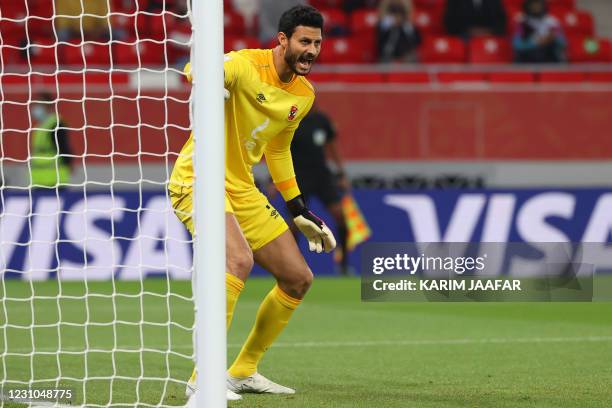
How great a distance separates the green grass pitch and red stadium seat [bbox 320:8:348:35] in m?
6.85

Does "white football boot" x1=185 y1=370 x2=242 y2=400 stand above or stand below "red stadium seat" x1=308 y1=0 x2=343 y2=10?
below

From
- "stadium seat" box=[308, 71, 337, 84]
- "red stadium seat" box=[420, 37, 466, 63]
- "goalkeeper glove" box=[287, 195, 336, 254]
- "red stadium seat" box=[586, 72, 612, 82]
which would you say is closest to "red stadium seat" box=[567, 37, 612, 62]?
"red stadium seat" box=[586, 72, 612, 82]

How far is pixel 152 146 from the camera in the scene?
1647 centimetres

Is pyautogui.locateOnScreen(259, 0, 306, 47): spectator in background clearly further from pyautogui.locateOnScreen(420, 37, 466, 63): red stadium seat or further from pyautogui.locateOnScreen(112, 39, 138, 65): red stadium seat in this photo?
pyautogui.locateOnScreen(420, 37, 466, 63): red stadium seat

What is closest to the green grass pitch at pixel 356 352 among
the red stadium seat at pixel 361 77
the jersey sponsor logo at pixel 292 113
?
the jersey sponsor logo at pixel 292 113

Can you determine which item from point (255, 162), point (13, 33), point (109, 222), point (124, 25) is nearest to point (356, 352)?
point (255, 162)

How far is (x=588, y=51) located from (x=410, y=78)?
9.89 ft

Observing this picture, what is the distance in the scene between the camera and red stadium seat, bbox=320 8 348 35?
18109mm

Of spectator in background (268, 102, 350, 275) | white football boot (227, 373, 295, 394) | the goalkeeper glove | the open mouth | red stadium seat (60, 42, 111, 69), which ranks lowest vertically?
spectator in background (268, 102, 350, 275)

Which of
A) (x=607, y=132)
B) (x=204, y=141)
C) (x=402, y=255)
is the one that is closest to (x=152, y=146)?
(x=402, y=255)

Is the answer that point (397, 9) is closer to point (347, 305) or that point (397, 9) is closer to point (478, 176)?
point (478, 176)
